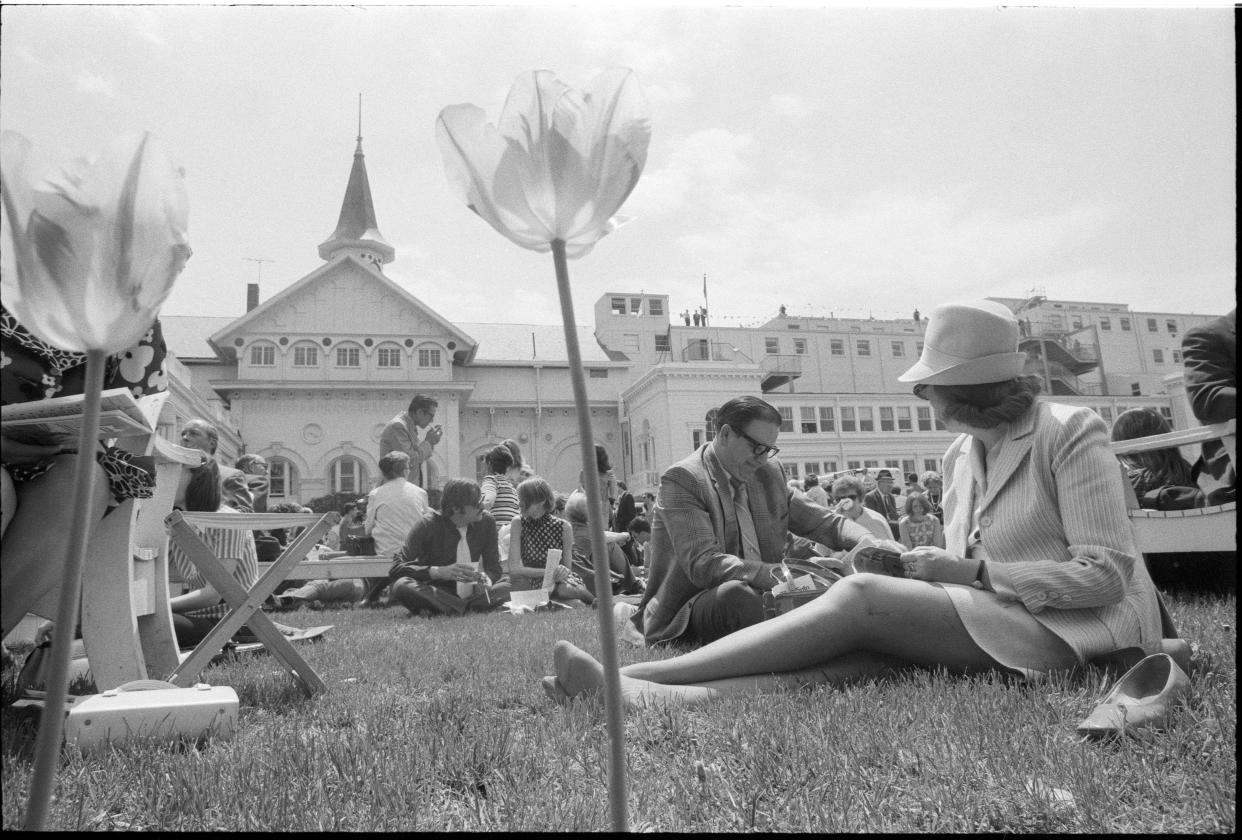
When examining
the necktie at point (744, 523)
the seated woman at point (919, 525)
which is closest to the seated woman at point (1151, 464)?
the necktie at point (744, 523)

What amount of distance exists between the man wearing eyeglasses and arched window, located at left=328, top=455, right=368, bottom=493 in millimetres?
27878

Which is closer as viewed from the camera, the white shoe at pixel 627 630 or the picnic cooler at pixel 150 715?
the picnic cooler at pixel 150 715

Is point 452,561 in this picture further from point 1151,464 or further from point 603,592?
point 603,592

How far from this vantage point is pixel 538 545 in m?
7.28

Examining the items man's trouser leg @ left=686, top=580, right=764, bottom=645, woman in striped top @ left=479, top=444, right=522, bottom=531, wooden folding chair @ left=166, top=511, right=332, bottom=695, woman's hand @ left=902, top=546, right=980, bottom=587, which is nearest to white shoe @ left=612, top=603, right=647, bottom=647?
man's trouser leg @ left=686, top=580, right=764, bottom=645

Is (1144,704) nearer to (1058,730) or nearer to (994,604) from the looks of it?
(1058,730)

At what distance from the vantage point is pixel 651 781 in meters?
1.63

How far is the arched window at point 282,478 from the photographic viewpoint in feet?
96.3

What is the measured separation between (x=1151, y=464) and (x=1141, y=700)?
4454 millimetres

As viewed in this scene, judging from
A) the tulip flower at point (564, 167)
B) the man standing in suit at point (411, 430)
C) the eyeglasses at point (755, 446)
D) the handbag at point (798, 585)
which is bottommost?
the handbag at point (798, 585)

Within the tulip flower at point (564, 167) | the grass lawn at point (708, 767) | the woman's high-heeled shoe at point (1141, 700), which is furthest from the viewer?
the woman's high-heeled shoe at point (1141, 700)

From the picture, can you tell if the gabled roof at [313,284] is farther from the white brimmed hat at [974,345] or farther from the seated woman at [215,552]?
the white brimmed hat at [974,345]

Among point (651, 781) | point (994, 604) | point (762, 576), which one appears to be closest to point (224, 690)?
point (651, 781)

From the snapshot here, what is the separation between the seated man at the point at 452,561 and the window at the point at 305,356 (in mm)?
25535
